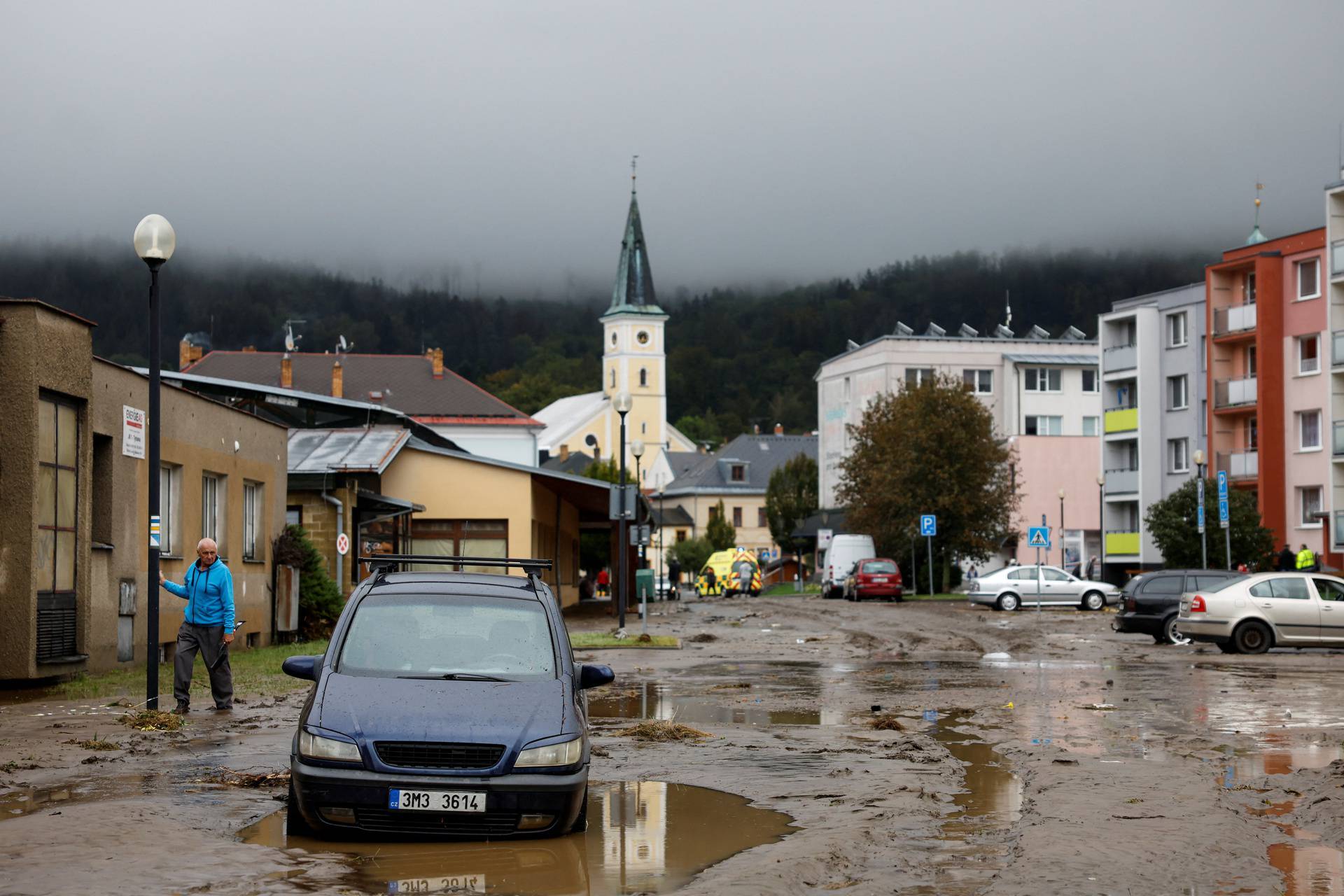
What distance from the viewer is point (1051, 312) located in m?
157

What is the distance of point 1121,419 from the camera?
2901 inches

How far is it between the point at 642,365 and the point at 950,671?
133631mm

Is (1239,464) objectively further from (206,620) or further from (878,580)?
(206,620)

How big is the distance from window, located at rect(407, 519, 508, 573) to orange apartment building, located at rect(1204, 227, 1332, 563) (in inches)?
1205

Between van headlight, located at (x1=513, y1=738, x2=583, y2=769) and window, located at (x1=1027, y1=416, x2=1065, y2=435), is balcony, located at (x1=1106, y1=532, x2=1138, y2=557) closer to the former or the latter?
window, located at (x1=1027, y1=416, x2=1065, y2=435)

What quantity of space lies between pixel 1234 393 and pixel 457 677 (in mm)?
58979

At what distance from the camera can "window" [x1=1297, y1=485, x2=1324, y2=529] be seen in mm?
59094

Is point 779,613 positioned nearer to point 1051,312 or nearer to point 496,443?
point 496,443

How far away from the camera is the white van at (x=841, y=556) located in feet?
212

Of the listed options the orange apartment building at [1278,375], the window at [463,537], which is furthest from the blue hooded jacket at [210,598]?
the orange apartment building at [1278,375]

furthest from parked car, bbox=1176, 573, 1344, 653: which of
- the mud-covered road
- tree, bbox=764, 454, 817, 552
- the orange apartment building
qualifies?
tree, bbox=764, 454, 817, 552

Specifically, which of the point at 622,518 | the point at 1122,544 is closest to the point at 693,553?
the point at 1122,544

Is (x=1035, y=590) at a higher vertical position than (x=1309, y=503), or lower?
lower

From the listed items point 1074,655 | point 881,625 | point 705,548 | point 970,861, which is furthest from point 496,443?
point 970,861
